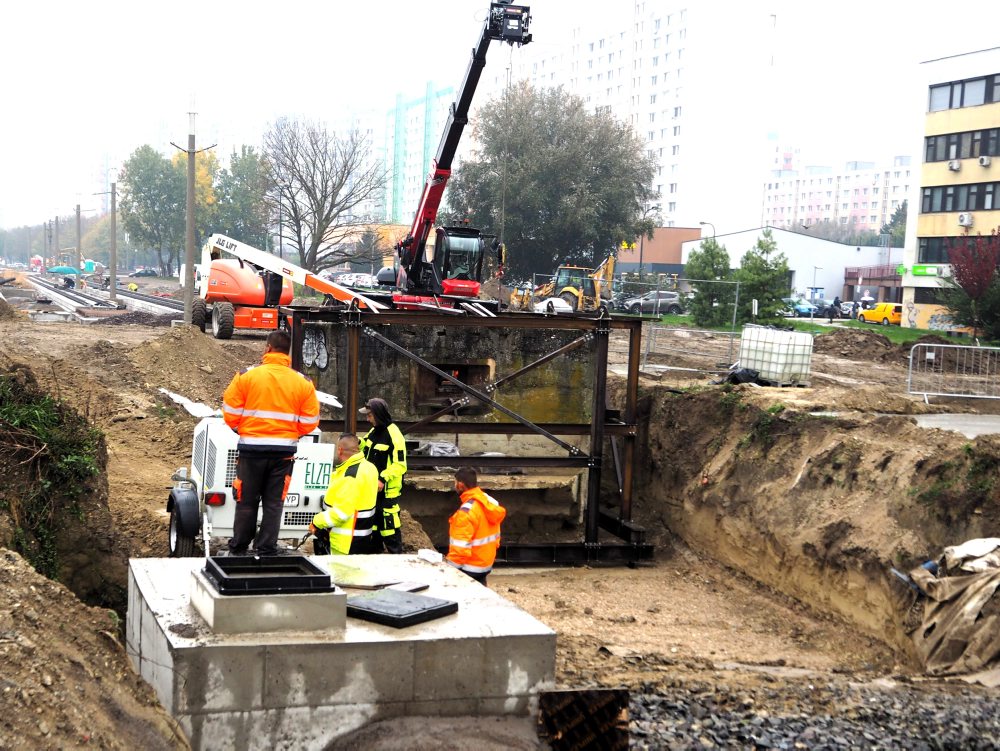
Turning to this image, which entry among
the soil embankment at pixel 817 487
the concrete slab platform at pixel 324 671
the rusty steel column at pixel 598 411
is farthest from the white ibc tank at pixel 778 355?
the concrete slab platform at pixel 324 671

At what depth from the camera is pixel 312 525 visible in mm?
8789

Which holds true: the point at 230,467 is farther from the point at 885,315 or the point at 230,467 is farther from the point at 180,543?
the point at 885,315

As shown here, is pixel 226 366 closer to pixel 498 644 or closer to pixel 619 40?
pixel 498 644

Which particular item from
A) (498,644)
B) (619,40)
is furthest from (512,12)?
(619,40)

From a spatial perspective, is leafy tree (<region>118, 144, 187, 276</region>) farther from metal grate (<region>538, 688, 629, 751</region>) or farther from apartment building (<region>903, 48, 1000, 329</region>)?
metal grate (<region>538, 688, 629, 751</region>)

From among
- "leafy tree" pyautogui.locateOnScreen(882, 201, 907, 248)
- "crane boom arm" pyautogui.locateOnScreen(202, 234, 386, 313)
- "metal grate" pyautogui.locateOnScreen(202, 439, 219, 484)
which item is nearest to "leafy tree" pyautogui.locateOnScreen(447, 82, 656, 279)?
"crane boom arm" pyautogui.locateOnScreen(202, 234, 386, 313)

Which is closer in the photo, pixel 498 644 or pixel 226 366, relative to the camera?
pixel 498 644

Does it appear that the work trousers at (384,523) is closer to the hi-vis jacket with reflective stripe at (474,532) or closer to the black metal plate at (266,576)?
the hi-vis jacket with reflective stripe at (474,532)

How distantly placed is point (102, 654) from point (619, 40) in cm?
10306

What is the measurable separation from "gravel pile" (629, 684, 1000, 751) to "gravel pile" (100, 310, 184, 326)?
29.9m

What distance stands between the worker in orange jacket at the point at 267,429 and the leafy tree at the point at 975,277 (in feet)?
92.3

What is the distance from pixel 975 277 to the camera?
30.9 meters

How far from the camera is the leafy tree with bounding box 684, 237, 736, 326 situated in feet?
116

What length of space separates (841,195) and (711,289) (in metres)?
137
